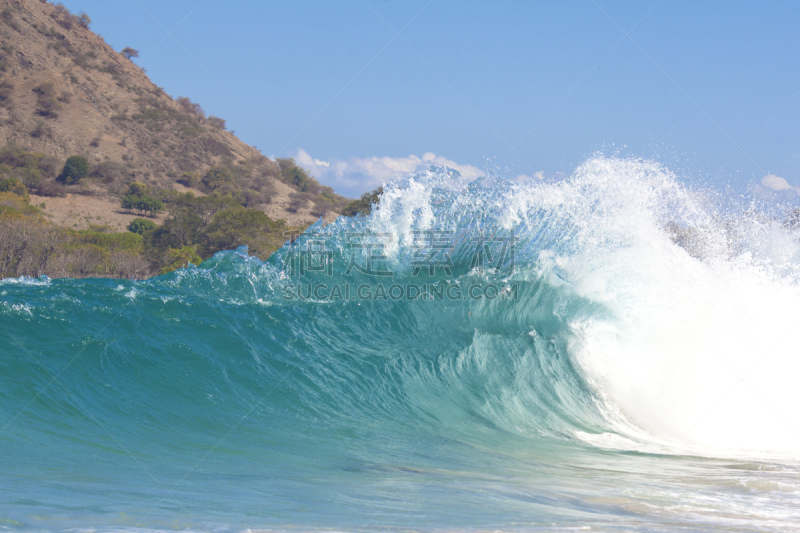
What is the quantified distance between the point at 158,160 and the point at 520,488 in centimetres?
6741

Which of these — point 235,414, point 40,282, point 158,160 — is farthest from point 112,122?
point 235,414

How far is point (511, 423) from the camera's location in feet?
27.8

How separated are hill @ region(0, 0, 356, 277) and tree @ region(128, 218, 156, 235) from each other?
108 centimetres

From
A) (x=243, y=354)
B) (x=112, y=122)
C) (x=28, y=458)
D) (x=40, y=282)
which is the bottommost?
(x=28, y=458)

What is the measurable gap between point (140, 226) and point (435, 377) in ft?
144

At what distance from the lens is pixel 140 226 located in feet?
157

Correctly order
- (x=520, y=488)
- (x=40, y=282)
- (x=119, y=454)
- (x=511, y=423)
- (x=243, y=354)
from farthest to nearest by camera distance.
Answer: (x=40, y=282), (x=243, y=354), (x=511, y=423), (x=119, y=454), (x=520, y=488)

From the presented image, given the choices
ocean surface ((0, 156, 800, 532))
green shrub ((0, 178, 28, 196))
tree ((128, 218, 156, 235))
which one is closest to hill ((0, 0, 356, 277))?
green shrub ((0, 178, 28, 196))

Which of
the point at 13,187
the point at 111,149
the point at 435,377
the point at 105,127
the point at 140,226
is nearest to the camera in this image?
the point at 435,377

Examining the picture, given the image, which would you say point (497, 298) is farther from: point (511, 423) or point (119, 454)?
point (119, 454)

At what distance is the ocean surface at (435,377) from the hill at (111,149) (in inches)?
1123

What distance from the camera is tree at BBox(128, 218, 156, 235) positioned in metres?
47.5

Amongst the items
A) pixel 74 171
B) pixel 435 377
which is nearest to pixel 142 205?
pixel 74 171

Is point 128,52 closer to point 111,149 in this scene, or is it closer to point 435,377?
point 111,149
